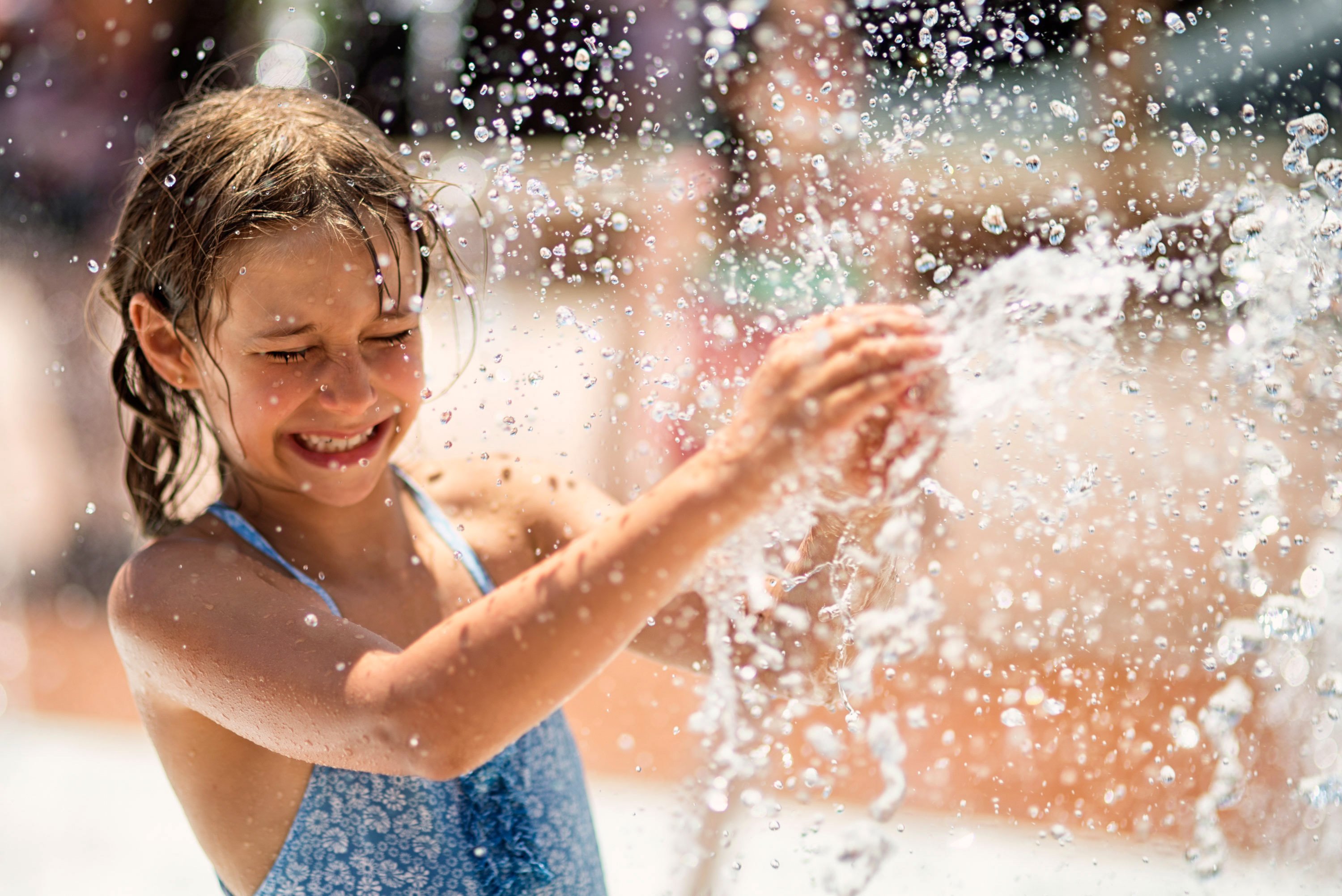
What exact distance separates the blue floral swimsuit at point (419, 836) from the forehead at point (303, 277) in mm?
262

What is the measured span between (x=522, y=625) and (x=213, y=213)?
59 centimetres

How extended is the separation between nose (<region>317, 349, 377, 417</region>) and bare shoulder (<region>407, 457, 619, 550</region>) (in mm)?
370

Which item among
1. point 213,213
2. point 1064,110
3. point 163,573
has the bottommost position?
point 163,573

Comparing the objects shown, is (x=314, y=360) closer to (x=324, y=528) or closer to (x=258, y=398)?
(x=258, y=398)

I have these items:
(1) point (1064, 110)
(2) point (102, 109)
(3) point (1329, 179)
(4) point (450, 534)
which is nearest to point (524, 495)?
(4) point (450, 534)

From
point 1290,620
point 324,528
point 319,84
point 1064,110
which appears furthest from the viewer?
point 1064,110

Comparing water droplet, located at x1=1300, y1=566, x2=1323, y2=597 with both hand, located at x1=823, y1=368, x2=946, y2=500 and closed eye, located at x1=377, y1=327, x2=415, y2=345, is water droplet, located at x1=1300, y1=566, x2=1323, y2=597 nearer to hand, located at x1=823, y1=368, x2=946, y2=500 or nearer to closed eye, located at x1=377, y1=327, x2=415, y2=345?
hand, located at x1=823, y1=368, x2=946, y2=500

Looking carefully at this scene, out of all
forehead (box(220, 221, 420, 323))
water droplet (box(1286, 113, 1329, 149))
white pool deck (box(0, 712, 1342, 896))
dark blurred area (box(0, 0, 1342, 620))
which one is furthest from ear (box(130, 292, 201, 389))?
water droplet (box(1286, 113, 1329, 149))

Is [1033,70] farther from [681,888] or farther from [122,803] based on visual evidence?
[122,803]

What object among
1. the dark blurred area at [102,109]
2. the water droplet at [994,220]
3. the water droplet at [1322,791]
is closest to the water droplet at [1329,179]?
the water droplet at [994,220]

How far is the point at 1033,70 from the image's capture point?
282 cm

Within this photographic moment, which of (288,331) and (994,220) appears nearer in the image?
(288,331)

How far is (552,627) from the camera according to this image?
922 mm

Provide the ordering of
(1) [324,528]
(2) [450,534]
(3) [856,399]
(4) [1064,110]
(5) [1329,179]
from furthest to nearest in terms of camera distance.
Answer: (4) [1064,110] < (5) [1329,179] < (2) [450,534] < (1) [324,528] < (3) [856,399]
